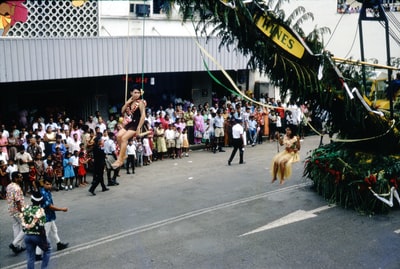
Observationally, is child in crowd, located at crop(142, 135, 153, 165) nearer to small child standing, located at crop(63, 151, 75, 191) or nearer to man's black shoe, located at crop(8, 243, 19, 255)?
small child standing, located at crop(63, 151, 75, 191)

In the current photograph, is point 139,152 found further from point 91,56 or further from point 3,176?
point 3,176

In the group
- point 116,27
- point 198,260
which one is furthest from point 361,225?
point 116,27

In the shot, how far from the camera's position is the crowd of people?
386 inches

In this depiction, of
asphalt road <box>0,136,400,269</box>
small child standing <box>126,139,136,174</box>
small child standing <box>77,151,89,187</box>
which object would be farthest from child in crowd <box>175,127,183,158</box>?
small child standing <box>77,151,89,187</box>

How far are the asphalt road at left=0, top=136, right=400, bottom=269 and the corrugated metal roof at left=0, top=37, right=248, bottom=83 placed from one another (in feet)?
12.7

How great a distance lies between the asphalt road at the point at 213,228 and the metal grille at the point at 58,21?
5.50 m

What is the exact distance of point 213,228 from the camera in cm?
1080

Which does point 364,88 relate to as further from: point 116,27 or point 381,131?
point 116,27

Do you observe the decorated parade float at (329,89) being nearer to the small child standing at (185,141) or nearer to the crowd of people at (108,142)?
the crowd of people at (108,142)

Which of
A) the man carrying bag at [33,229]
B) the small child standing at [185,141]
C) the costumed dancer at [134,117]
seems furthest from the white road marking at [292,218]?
the small child standing at [185,141]

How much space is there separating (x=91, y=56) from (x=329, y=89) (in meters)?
8.88

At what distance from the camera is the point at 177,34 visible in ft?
67.2

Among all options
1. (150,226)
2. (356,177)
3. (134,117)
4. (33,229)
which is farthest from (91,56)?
(356,177)

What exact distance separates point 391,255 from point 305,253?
1.63m
